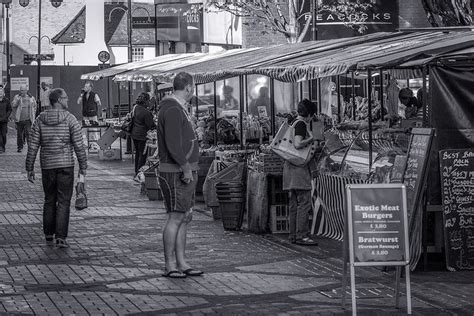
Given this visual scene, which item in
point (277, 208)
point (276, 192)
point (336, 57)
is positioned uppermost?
point (336, 57)

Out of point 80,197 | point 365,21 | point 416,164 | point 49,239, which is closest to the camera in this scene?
point 416,164

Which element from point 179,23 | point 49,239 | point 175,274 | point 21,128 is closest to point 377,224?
point 175,274

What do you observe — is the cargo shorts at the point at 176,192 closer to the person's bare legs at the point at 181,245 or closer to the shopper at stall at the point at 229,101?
the person's bare legs at the point at 181,245

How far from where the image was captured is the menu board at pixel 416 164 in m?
10.8

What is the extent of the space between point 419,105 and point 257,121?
2949mm

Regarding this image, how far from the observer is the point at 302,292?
10.0 meters

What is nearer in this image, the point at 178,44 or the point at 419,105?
the point at 419,105

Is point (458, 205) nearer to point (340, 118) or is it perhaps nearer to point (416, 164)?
point (416, 164)

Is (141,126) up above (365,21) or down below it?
below

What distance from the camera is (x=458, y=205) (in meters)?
11.4

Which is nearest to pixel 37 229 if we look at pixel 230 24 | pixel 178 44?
pixel 230 24

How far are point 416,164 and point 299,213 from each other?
2.57 metres

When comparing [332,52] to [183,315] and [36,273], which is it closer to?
[36,273]

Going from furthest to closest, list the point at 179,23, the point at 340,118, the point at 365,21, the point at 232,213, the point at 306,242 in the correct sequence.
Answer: the point at 179,23 < the point at 365,21 < the point at 340,118 < the point at 232,213 < the point at 306,242
